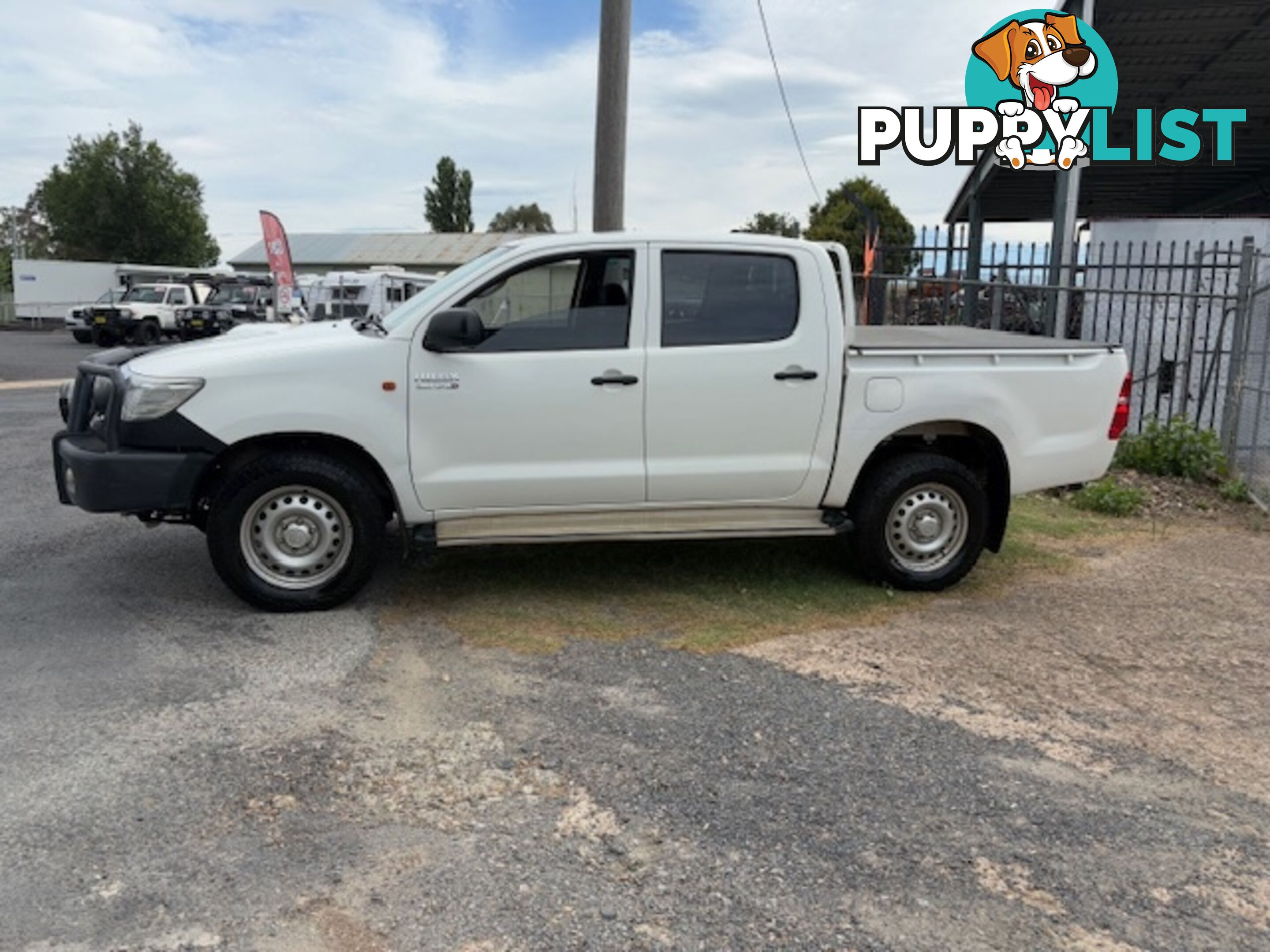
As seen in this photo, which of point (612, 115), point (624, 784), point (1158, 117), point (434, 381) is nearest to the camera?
point (624, 784)

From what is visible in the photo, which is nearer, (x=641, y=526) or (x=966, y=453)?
(x=641, y=526)

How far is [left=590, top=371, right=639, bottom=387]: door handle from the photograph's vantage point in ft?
16.7

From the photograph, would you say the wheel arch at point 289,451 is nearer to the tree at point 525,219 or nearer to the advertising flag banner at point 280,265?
the advertising flag banner at point 280,265

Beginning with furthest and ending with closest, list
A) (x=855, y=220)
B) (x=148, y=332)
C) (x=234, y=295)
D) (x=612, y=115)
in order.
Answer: (x=855, y=220) → (x=234, y=295) → (x=148, y=332) → (x=612, y=115)

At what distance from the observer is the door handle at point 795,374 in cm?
525

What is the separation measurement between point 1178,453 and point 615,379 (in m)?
6.22

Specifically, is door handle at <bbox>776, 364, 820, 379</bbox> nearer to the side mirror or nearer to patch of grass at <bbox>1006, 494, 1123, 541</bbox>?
the side mirror

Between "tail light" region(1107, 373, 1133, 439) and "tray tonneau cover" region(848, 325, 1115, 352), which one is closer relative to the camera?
"tray tonneau cover" region(848, 325, 1115, 352)

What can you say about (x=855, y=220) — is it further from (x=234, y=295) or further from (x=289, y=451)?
(x=289, y=451)

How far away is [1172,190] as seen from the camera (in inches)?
1024

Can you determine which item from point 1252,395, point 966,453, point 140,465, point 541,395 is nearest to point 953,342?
point 966,453

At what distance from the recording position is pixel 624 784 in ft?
11.6

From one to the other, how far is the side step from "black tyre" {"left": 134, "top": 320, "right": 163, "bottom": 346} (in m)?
28.1

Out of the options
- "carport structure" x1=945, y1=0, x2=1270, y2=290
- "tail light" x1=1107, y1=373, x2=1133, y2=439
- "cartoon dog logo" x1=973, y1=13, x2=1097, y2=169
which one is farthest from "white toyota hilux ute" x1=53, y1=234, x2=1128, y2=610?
"cartoon dog logo" x1=973, y1=13, x2=1097, y2=169
